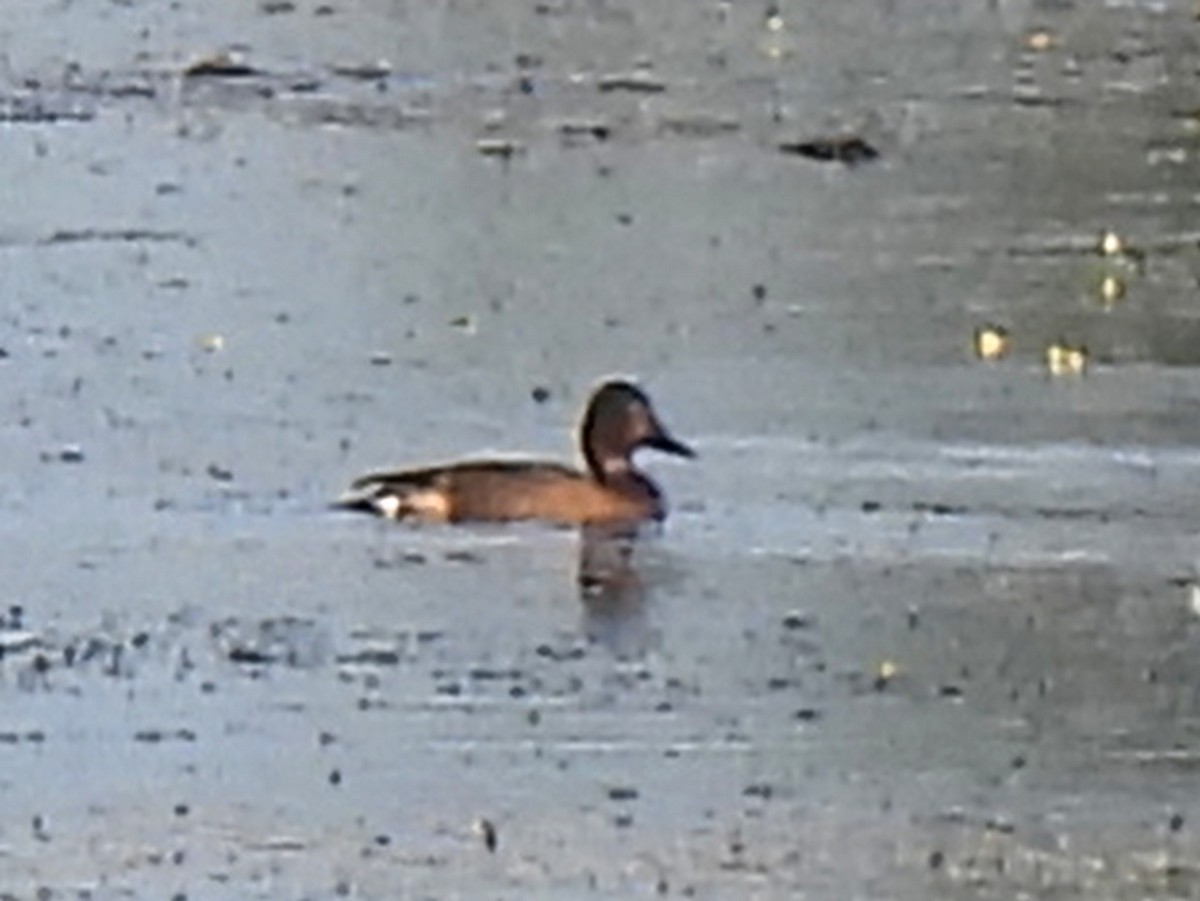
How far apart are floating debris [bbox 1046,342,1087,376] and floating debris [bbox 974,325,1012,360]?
12 cm

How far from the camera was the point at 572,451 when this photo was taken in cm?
1252

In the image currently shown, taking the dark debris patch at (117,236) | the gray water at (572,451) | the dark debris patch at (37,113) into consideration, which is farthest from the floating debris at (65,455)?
the dark debris patch at (37,113)

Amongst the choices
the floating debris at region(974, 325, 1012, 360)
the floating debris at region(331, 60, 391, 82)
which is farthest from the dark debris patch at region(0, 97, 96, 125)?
the floating debris at region(974, 325, 1012, 360)

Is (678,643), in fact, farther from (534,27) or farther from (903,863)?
(534,27)

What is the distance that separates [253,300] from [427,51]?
5.50 meters

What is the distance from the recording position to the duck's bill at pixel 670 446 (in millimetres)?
12281

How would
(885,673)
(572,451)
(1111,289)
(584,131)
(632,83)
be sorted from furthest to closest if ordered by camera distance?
1. (632,83)
2. (584,131)
3. (1111,289)
4. (572,451)
5. (885,673)

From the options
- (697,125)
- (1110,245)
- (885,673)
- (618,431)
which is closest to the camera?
(885,673)

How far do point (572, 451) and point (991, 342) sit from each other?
1.83 metres

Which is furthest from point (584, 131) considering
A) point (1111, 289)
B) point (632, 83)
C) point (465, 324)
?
point (465, 324)

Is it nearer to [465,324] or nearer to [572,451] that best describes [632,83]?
[465,324]

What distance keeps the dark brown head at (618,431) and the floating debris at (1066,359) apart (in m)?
1.47

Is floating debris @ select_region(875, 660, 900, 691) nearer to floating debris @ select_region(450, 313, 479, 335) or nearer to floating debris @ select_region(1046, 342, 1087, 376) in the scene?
floating debris @ select_region(1046, 342, 1087, 376)

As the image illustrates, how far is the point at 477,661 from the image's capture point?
10.5m
